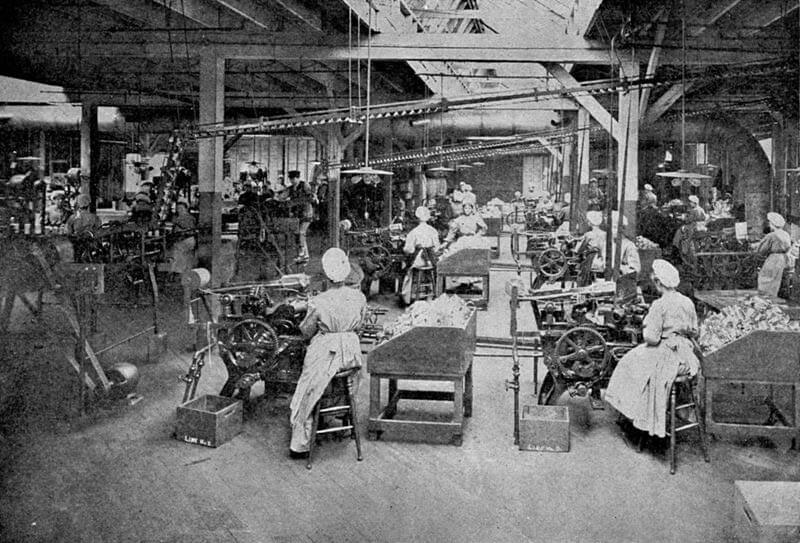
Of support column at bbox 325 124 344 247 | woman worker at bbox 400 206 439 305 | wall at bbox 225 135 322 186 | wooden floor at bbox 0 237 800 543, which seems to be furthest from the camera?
wall at bbox 225 135 322 186

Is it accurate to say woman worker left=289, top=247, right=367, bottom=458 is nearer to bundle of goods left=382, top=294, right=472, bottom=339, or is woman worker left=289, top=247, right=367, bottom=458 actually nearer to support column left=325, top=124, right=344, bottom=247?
bundle of goods left=382, top=294, right=472, bottom=339

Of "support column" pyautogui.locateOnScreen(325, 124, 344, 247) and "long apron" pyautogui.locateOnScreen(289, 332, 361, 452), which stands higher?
"support column" pyautogui.locateOnScreen(325, 124, 344, 247)

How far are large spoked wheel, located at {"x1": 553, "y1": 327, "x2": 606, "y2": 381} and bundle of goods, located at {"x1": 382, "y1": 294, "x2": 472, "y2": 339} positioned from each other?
79 cm

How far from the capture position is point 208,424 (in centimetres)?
535

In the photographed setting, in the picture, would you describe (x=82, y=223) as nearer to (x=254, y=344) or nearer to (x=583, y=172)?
(x=254, y=344)

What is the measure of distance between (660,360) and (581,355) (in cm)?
63

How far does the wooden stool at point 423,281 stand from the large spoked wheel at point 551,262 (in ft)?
5.42

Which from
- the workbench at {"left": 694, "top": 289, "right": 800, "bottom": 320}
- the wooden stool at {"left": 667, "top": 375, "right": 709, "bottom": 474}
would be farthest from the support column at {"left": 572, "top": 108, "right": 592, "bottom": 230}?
the wooden stool at {"left": 667, "top": 375, "right": 709, "bottom": 474}

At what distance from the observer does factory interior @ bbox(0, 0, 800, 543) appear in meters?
4.40

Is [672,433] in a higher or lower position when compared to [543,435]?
higher

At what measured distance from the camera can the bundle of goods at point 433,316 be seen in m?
5.83

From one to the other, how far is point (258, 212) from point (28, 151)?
7.91 m

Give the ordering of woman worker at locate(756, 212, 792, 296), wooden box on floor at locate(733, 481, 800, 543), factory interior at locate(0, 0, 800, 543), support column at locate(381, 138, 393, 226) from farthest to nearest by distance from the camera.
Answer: support column at locate(381, 138, 393, 226)
woman worker at locate(756, 212, 792, 296)
factory interior at locate(0, 0, 800, 543)
wooden box on floor at locate(733, 481, 800, 543)

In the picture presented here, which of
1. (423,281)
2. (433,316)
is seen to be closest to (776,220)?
(423,281)
